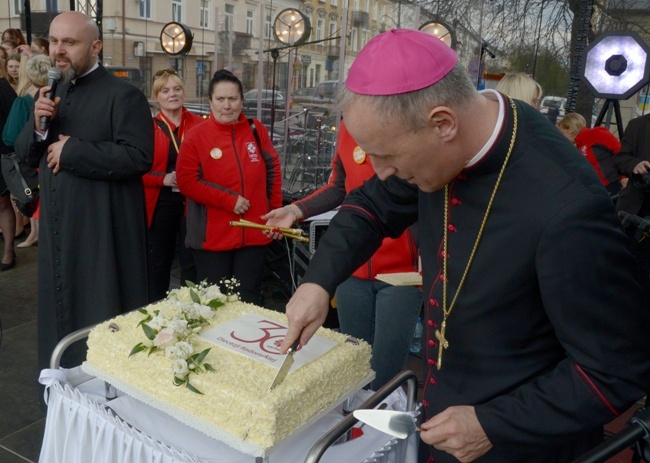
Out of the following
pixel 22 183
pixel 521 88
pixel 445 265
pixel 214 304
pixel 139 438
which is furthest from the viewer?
pixel 22 183

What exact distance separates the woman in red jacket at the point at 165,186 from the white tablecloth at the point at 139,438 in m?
2.52

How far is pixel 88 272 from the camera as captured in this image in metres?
2.99

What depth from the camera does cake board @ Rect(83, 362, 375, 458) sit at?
4.61 ft

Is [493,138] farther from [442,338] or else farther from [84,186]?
[84,186]

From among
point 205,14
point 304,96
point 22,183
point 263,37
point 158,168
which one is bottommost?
point 22,183

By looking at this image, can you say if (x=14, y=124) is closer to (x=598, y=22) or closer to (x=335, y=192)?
(x=335, y=192)

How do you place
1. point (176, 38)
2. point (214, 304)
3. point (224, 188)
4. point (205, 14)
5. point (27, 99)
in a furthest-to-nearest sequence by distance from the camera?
point (205, 14), point (176, 38), point (27, 99), point (224, 188), point (214, 304)

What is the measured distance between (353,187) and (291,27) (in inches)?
195

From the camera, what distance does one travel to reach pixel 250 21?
850cm

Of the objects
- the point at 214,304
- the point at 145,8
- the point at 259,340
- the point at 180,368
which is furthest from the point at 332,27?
the point at 180,368

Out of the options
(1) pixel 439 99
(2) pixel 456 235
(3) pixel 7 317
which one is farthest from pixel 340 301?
(3) pixel 7 317

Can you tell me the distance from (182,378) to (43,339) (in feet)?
6.24

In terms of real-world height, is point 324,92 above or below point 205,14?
below

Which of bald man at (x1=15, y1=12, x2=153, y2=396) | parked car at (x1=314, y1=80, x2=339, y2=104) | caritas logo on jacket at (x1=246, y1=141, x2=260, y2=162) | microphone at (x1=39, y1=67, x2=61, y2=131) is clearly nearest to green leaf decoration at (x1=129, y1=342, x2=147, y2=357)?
bald man at (x1=15, y1=12, x2=153, y2=396)
